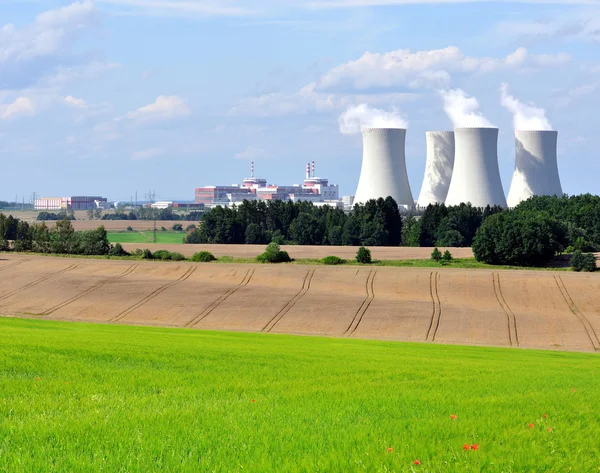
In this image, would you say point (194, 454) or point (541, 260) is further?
point (541, 260)

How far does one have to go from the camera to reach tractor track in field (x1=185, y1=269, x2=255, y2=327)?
109ft

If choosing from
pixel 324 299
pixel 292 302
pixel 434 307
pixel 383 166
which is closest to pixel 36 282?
pixel 292 302

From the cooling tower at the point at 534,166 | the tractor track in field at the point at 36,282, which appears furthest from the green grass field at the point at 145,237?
the tractor track in field at the point at 36,282

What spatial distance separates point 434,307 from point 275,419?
2979cm

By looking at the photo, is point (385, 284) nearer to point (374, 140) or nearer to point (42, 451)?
point (374, 140)

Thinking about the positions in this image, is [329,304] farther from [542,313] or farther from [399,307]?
[542,313]

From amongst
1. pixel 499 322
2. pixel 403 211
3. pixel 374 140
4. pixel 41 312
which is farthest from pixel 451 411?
pixel 403 211

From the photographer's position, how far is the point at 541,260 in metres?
54.1

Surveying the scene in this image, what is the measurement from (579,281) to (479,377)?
31.8m

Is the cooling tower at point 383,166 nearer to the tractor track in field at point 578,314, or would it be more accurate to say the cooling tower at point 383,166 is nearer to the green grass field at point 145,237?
the green grass field at point 145,237

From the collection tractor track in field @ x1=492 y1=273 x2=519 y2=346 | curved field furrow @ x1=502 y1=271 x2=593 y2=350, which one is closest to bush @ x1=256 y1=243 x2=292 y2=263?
tractor track in field @ x1=492 y1=273 x2=519 y2=346

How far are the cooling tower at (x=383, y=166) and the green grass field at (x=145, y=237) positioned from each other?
2821 cm

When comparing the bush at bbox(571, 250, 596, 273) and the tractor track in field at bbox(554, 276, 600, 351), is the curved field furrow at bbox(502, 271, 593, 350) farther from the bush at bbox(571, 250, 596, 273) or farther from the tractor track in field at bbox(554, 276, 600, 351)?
the bush at bbox(571, 250, 596, 273)

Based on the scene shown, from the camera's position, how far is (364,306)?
119 ft
